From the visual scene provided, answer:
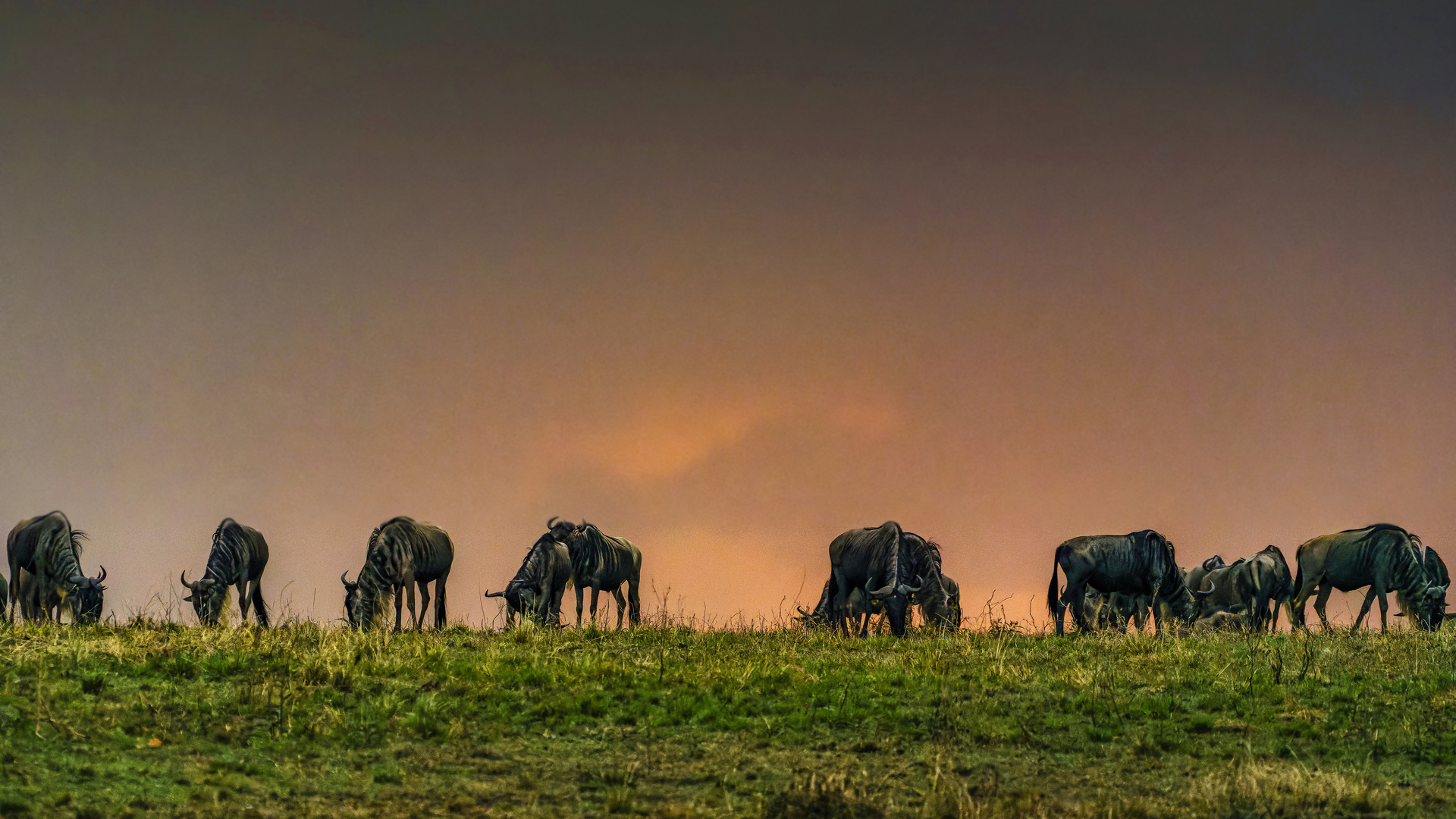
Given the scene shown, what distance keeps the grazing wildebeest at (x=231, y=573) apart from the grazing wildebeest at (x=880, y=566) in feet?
34.4

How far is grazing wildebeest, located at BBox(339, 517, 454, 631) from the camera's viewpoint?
20.1 meters

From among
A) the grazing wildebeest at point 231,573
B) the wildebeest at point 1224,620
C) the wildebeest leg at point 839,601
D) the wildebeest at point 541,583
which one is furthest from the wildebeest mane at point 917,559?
the grazing wildebeest at point 231,573

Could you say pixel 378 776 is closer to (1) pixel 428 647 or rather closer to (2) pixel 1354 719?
(1) pixel 428 647

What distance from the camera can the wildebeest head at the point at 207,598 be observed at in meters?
20.5

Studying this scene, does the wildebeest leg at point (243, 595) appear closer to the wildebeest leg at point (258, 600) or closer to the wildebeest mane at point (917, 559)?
the wildebeest leg at point (258, 600)

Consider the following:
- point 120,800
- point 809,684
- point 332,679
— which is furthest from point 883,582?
point 120,800

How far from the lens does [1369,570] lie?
22562 mm

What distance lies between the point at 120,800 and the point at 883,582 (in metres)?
14.0

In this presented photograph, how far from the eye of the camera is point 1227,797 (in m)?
8.39

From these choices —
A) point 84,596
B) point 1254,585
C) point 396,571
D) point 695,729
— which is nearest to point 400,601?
point 396,571

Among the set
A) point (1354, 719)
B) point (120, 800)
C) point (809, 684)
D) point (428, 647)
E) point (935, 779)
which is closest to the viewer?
point (120, 800)

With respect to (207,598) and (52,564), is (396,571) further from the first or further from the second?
(52,564)

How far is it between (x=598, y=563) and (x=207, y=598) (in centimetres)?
714

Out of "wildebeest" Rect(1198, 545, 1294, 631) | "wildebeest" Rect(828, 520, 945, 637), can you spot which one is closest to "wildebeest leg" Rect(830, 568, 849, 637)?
"wildebeest" Rect(828, 520, 945, 637)
